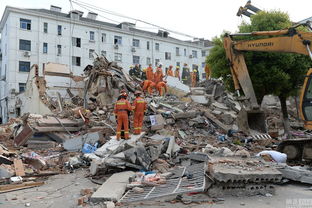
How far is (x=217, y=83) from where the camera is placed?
2005 centimetres

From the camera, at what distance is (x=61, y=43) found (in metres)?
35.4

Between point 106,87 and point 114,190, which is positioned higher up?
point 106,87

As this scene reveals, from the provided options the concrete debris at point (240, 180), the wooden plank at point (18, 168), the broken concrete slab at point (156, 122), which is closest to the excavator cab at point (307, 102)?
the concrete debris at point (240, 180)

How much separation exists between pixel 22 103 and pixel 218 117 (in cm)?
1360

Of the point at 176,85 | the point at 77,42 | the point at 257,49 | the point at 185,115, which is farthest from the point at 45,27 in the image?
the point at 257,49

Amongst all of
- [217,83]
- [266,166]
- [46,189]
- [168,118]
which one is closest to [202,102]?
[217,83]

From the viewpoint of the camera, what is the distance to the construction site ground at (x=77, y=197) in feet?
16.3

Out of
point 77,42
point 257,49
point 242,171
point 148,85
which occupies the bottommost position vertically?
point 242,171

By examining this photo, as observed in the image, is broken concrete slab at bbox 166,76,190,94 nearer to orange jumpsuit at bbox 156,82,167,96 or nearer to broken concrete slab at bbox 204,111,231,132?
orange jumpsuit at bbox 156,82,167,96

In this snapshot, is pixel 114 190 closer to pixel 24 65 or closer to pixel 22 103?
pixel 22 103

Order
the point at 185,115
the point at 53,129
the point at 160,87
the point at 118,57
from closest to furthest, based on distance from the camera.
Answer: the point at 53,129 → the point at 185,115 → the point at 160,87 → the point at 118,57

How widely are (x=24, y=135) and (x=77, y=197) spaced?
6470 mm

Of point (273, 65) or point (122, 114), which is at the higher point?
point (273, 65)

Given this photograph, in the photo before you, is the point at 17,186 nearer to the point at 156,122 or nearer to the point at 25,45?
the point at 156,122
